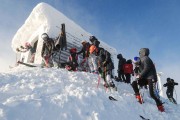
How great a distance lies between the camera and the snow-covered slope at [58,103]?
186 inches

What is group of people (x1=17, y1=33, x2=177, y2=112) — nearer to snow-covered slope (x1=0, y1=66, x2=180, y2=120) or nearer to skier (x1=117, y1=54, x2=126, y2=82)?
skier (x1=117, y1=54, x2=126, y2=82)

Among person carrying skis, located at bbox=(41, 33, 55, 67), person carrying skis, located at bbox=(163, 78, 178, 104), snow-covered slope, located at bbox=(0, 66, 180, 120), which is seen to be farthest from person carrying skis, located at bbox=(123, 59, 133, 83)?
snow-covered slope, located at bbox=(0, 66, 180, 120)

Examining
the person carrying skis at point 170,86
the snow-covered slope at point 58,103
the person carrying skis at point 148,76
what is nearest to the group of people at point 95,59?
the snow-covered slope at point 58,103

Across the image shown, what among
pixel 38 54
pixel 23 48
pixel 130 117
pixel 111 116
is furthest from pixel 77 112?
pixel 23 48

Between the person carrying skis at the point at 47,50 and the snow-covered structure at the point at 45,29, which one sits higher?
the snow-covered structure at the point at 45,29

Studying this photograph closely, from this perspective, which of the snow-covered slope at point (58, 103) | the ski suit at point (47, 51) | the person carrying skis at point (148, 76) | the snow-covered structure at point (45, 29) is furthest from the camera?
the snow-covered structure at point (45, 29)

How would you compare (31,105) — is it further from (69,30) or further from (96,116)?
(69,30)

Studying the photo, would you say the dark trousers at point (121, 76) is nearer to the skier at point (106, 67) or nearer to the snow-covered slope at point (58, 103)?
the skier at point (106, 67)

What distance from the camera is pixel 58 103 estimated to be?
536 cm

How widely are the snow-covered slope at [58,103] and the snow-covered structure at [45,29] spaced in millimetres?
7368

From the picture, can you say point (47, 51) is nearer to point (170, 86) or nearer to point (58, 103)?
point (58, 103)

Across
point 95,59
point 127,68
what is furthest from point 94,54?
point 127,68

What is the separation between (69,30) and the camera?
1644 cm

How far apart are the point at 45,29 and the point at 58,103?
10644 mm
